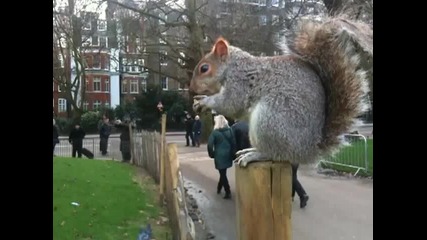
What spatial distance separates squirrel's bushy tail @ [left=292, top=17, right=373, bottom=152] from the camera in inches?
51.3

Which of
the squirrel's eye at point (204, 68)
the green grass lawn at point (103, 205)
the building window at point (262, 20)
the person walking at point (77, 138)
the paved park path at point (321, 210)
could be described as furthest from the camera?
the building window at point (262, 20)

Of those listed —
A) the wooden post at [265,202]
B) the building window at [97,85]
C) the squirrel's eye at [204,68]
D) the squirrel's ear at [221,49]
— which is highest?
the building window at [97,85]

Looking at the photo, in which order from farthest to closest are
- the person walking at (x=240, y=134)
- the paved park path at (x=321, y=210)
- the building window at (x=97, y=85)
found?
the building window at (x=97, y=85)
the person walking at (x=240, y=134)
the paved park path at (x=321, y=210)

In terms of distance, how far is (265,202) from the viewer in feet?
4.28

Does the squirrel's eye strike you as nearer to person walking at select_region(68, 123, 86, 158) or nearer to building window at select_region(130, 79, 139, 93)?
person walking at select_region(68, 123, 86, 158)

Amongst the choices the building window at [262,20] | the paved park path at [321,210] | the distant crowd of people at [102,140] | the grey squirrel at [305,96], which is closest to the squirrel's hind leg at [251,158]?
the grey squirrel at [305,96]

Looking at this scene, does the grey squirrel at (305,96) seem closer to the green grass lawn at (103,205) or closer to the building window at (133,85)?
the green grass lawn at (103,205)

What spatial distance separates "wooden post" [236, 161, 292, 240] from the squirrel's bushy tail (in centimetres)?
14

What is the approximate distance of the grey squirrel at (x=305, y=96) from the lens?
132 centimetres

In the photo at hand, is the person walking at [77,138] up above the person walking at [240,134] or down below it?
below

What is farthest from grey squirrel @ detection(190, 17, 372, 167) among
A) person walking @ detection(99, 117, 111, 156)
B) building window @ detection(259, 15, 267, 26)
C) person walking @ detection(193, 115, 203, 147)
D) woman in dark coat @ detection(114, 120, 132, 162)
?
person walking @ detection(193, 115, 203, 147)
